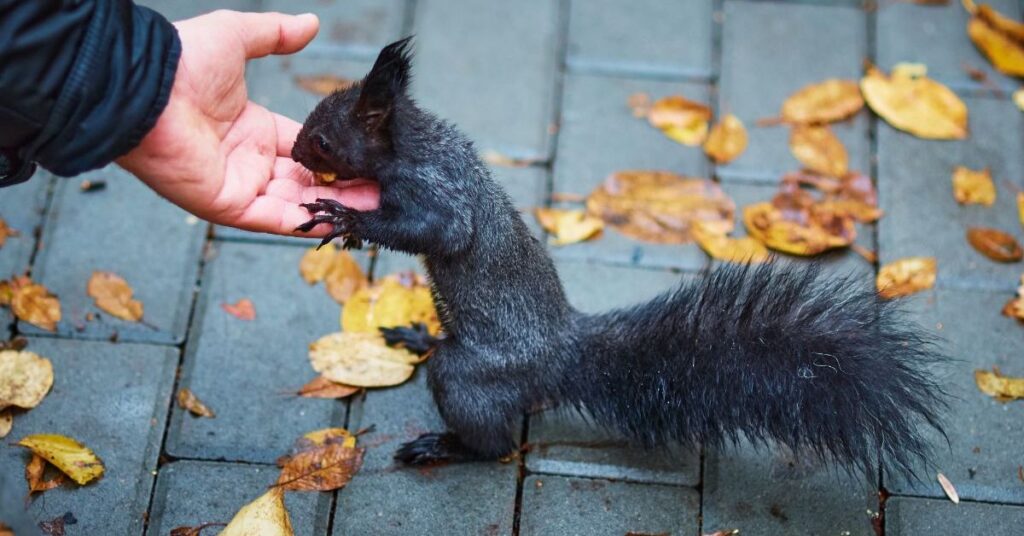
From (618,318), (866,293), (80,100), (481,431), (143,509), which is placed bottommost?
(143,509)

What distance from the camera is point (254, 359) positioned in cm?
244

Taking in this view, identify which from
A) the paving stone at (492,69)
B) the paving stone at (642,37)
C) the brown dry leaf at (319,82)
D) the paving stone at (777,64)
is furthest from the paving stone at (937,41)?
the brown dry leaf at (319,82)

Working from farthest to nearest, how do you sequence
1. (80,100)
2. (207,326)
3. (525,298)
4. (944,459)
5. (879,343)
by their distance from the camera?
(207,326) → (944,459) → (525,298) → (879,343) → (80,100)

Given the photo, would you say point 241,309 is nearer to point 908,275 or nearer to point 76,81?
point 76,81

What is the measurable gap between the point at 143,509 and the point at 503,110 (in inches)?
54.3

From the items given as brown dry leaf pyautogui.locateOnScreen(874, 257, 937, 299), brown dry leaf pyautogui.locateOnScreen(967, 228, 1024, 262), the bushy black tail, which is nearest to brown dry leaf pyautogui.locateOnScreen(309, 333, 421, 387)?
the bushy black tail

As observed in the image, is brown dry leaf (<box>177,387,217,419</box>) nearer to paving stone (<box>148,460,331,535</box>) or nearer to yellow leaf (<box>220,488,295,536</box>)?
paving stone (<box>148,460,331,535</box>)

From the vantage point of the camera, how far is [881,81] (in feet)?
9.77

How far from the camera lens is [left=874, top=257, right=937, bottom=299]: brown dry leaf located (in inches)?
102

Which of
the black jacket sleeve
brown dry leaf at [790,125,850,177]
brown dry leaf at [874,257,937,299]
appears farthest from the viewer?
brown dry leaf at [790,125,850,177]

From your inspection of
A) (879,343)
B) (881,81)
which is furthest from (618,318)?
(881,81)

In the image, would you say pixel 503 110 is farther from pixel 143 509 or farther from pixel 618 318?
pixel 143 509

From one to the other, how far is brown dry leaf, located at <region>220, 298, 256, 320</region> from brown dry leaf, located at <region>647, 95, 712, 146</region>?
116 cm

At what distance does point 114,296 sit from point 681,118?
1.50m
